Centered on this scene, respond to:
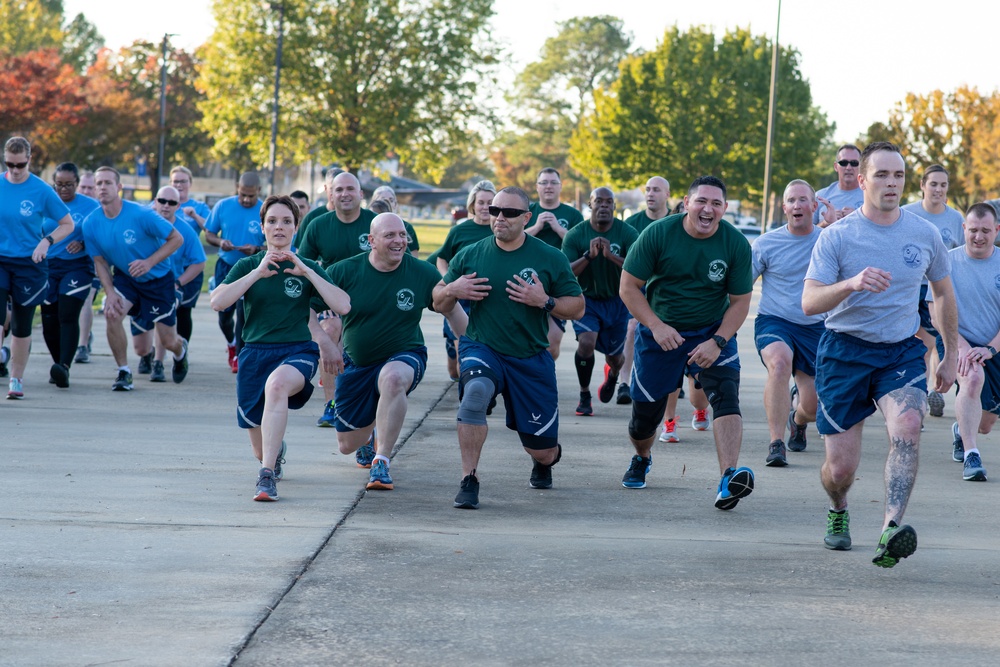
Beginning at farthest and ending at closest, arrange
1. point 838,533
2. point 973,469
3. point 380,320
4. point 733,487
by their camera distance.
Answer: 1. point 973,469
2. point 380,320
3. point 733,487
4. point 838,533

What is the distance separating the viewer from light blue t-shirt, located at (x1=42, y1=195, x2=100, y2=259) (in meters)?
11.8

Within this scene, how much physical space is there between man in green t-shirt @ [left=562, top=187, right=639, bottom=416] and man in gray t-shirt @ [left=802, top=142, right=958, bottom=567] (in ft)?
16.1

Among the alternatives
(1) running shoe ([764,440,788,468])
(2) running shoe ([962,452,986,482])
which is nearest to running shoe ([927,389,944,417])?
(2) running shoe ([962,452,986,482])

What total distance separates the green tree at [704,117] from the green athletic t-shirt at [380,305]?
49.1m

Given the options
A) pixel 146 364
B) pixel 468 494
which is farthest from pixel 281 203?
pixel 146 364

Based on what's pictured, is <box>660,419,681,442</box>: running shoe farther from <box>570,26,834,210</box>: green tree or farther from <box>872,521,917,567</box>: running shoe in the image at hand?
<box>570,26,834,210</box>: green tree

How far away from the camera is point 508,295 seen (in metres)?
7.54

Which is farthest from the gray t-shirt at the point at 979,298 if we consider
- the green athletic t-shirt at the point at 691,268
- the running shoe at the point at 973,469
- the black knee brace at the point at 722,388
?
the black knee brace at the point at 722,388

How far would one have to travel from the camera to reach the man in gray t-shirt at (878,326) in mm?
6066

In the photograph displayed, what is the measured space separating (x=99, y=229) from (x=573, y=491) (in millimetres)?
5805

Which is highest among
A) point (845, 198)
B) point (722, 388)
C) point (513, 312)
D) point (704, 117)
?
point (704, 117)

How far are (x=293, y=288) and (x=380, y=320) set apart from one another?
1.84 feet

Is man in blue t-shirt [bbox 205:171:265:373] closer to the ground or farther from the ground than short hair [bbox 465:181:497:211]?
closer to the ground

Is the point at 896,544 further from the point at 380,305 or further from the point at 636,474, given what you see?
the point at 380,305
